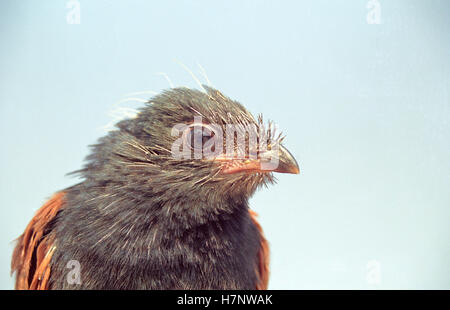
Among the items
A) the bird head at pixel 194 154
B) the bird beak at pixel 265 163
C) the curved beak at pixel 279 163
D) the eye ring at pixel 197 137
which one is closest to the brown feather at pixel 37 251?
the bird head at pixel 194 154

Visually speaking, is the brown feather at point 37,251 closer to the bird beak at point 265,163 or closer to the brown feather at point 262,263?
the bird beak at point 265,163

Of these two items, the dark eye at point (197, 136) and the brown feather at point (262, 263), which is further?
the brown feather at point (262, 263)

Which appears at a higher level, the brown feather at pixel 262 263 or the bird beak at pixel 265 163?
the bird beak at pixel 265 163

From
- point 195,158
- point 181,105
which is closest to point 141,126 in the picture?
point 181,105

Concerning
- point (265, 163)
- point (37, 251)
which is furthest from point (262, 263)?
point (37, 251)

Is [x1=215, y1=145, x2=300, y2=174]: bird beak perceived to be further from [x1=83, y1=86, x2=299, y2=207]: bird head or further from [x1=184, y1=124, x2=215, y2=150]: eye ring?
[x1=184, y1=124, x2=215, y2=150]: eye ring

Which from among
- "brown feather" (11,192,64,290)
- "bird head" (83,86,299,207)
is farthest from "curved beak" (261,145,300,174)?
"brown feather" (11,192,64,290)

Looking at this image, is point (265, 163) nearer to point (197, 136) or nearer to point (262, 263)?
point (197, 136)

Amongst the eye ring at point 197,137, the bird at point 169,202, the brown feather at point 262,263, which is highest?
the eye ring at point 197,137
